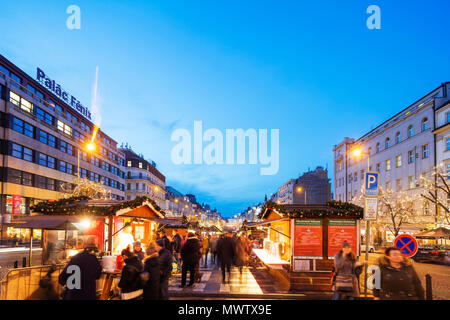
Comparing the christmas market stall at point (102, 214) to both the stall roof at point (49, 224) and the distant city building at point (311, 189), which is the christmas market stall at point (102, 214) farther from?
the distant city building at point (311, 189)

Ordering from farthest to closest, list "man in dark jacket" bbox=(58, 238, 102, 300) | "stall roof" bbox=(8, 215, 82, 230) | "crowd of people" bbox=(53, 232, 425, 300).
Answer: "stall roof" bbox=(8, 215, 82, 230)
"crowd of people" bbox=(53, 232, 425, 300)
"man in dark jacket" bbox=(58, 238, 102, 300)

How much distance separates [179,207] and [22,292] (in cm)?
14551

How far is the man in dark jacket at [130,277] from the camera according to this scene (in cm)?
652

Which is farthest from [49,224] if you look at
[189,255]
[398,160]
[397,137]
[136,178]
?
[136,178]

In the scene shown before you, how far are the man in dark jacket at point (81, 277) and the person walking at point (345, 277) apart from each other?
5012mm

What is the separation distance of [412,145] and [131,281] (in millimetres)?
49256

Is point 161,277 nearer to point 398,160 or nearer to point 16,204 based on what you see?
point 16,204

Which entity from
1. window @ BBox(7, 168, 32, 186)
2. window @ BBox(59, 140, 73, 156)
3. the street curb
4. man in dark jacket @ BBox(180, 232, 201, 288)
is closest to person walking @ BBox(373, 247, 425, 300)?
the street curb

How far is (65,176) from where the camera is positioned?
178 feet

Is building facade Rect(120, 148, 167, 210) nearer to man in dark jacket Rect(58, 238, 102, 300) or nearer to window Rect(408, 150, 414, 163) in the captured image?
window Rect(408, 150, 414, 163)

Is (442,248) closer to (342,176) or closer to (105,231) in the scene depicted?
(105,231)

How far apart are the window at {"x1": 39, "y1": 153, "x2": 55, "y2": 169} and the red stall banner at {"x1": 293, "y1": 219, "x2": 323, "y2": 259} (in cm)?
4372

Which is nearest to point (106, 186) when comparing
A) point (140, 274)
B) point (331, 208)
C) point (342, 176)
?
point (342, 176)

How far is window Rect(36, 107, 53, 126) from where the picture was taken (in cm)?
4747
